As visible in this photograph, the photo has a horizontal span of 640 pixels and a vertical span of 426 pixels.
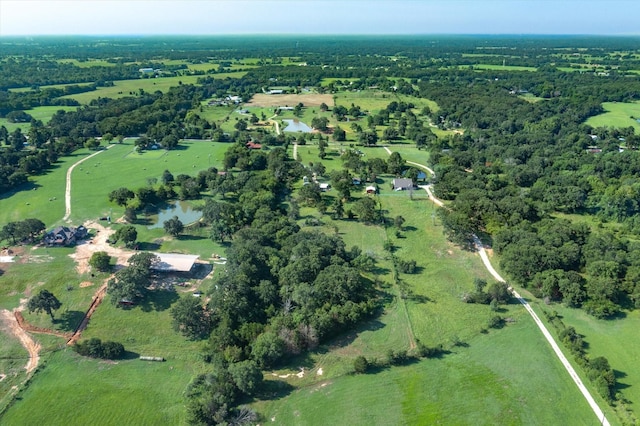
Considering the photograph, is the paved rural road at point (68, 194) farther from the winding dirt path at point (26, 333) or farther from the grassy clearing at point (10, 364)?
the grassy clearing at point (10, 364)

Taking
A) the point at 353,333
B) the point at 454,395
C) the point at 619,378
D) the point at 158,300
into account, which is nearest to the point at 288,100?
the point at 158,300

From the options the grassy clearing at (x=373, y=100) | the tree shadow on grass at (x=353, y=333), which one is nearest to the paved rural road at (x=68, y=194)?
the tree shadow on grass at (x=353, y=333)

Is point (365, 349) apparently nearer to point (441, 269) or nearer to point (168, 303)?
point (441, 269)

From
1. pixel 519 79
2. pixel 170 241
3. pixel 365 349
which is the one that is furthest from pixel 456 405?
pixel 519 79

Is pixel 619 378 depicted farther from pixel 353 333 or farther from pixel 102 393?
pixel 102 393

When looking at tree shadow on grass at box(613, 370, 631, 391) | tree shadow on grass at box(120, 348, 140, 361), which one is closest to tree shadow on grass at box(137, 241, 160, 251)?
tree shadow on grass at box(120, 348, 140, 361)

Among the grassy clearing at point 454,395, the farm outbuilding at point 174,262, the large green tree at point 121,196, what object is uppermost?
the large green tree at point 121,196
